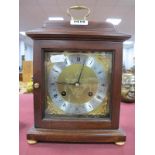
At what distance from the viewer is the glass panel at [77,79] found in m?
0.58

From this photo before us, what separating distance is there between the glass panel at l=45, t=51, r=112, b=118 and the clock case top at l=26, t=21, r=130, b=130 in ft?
0.05

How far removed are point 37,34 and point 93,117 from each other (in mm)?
267

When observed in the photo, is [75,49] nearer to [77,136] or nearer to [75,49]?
[75,49]

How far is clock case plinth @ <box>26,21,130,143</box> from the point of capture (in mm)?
555

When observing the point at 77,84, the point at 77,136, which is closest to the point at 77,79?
the point at 77,84

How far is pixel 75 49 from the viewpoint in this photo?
568mm

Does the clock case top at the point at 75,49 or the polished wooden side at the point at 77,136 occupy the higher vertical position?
the clock case top at the point at 75,49

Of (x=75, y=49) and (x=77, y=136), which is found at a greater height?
(x=75, y=49)

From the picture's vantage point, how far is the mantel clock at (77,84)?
0.56 metres

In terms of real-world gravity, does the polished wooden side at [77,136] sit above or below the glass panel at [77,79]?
below

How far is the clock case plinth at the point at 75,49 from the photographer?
0.56m

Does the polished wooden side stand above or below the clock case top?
below
